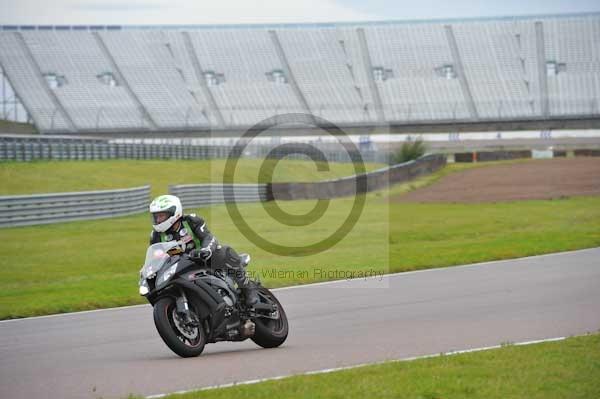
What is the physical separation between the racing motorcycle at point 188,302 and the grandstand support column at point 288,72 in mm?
65243

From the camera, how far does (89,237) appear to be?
2634 centimetres

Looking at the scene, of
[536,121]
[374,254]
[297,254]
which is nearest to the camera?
[374,254]

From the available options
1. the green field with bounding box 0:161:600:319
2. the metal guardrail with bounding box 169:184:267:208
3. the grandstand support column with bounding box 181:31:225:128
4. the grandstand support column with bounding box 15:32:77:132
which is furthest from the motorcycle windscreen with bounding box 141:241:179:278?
the grandstand support column with bounding box 181:31:225:128

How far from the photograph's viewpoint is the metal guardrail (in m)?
36.4

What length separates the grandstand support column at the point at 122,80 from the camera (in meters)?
72.6

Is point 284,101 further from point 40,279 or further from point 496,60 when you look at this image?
point 40,279

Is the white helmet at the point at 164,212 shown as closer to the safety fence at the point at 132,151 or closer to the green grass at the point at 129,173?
the green grass at the point at 129,173

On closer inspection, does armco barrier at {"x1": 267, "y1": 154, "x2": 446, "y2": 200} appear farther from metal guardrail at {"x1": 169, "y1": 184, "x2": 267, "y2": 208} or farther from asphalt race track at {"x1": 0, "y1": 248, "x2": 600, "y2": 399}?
asphalt race track at {"x1": 0, "y1": 248, "x2": 600, "y2": 399}

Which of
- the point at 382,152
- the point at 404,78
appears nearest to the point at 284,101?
the point at 404,78

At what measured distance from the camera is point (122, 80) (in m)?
75.9

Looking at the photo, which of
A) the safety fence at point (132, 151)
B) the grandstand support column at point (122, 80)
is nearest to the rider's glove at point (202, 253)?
the safety fence at point (132, 151)

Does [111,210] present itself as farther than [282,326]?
Yes

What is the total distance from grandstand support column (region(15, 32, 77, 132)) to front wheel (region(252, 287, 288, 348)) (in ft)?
206

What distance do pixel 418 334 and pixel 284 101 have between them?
66.6m
